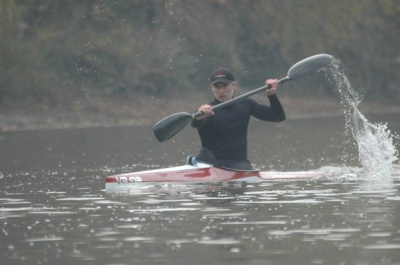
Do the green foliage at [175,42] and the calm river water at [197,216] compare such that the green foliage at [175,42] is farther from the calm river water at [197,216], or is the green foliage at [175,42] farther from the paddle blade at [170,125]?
the paddle blade at [170,125]

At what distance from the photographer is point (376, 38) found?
52.1 meters

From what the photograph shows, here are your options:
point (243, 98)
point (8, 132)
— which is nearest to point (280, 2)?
point (8, 132)

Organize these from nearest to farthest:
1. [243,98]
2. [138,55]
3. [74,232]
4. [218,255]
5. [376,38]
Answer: [218,255], [74,232], [243,98], [138,55], [376,38]

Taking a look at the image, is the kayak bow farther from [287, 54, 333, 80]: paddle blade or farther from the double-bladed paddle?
[287, 54, 333, 80]: paddle blade

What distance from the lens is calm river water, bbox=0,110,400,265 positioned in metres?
12.8

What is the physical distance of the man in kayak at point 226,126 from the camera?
763 inches

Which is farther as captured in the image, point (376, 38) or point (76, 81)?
point (376, 38)

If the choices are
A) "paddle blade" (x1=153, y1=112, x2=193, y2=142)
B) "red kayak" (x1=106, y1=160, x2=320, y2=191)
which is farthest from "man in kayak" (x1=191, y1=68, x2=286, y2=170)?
"paddle blade" (x1=153, y1=112, x2=193, y2=142)

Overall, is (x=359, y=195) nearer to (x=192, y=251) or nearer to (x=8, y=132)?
(x=192, y=251)

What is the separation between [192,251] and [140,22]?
34.9m

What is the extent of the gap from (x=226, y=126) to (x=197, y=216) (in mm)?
3934

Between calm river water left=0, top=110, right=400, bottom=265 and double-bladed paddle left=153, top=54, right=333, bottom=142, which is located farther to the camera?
double-bladed paddle left=153, top=54, right=333, bottom=142

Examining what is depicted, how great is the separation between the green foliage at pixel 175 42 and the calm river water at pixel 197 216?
18.0m

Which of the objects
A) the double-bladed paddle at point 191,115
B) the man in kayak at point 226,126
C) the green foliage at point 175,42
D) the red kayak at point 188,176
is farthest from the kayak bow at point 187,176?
the green foliage at point 175,42
